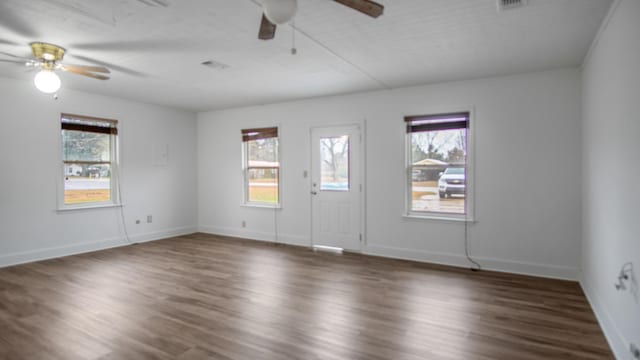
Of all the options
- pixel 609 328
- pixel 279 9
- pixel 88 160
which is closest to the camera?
pixel 279 9

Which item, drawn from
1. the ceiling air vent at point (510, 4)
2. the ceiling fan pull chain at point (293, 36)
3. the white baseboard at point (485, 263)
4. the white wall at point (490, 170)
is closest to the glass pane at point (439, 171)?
the white wall at point (490, 170)

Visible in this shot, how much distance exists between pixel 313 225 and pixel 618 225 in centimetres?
427

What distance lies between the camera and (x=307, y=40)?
3352mm

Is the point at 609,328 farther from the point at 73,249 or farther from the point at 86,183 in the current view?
the point at 86,183

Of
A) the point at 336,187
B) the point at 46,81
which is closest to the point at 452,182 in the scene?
the point at 336,187

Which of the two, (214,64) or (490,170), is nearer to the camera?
(214,64)

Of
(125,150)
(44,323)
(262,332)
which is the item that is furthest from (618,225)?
(125,150)

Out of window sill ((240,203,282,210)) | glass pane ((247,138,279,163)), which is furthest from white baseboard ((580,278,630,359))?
glass pane ((247,138,279,163))

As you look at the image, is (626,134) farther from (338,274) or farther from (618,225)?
(338,274)

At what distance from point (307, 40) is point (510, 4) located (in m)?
1.71

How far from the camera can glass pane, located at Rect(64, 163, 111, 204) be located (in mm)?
5578

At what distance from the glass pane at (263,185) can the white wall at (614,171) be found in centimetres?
472

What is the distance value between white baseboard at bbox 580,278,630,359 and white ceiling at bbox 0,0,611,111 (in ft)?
7.89

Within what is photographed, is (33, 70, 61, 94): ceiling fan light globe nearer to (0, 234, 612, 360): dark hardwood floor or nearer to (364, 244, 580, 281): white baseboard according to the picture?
(0, 234, 612, 360): dark hardwood floor
